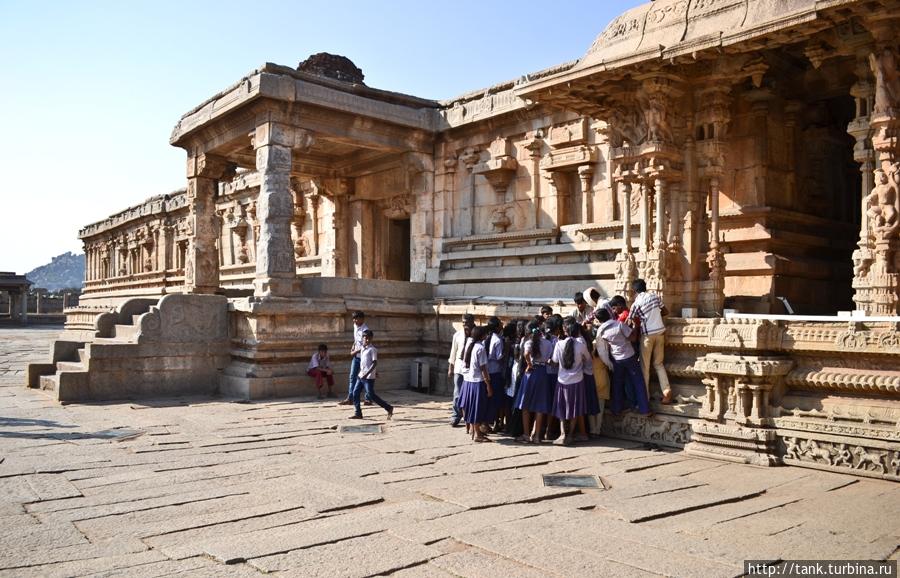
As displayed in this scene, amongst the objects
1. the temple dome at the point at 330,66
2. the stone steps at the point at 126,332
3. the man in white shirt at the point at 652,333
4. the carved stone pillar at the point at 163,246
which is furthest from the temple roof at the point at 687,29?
the carved stone pillar at the point at 163,246

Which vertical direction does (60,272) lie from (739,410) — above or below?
above

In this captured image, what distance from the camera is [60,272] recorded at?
13850 centimetres

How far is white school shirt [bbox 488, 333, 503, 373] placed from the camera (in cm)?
805

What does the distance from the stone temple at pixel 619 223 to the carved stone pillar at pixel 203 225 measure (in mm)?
42

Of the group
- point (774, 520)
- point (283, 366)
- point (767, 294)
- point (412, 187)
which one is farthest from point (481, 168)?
point (774, 520)

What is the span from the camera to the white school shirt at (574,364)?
7.53 metres

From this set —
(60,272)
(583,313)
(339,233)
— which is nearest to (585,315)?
(583,313)

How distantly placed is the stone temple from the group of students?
13.9 inches

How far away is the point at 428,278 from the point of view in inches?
554

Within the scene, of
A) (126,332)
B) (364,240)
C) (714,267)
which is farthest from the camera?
(364,240)

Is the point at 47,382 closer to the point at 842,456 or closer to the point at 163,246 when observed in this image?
the point at 842,456

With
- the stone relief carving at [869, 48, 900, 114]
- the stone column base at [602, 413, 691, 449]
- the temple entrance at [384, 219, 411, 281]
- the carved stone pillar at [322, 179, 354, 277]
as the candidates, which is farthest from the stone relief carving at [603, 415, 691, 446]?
the carved stone pillar at [322, 179, 354, 277]

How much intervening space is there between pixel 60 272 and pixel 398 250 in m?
141

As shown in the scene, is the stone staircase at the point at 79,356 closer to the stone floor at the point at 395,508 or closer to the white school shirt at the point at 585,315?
the stone floor at the point at 395,508
